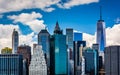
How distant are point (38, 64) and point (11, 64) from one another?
7.93 m

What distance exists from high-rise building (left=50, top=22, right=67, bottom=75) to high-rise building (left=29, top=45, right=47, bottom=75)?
2053 mm

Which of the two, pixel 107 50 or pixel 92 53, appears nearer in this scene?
pixel 107 50

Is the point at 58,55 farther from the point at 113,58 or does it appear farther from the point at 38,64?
the point at 113,58

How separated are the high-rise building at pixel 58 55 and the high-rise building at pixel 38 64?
2053 mm

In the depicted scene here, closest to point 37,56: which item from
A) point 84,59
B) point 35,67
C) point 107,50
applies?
point 35,67

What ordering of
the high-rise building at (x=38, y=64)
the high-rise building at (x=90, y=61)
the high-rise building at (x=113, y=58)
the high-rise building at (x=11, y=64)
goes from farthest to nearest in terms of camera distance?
the high-rise building at (x=90, y=61) → the high-rise building at (x=38, y=64) → the high-rise building at (x=11, y=64) → the high-rise building at (x=113, y=58)

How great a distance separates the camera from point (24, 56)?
151500 millimetres

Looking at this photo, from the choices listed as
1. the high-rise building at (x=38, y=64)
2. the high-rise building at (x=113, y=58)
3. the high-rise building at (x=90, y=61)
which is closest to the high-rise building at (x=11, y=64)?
the high-rise building at (x=38, y=64)

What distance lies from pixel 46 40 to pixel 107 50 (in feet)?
100

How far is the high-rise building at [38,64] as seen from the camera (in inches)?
5881

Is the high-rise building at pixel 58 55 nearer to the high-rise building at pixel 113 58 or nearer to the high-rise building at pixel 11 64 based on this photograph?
the high-rise building at pixel 11 64

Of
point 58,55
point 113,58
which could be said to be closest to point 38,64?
point 58,55

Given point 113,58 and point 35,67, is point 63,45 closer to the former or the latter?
point 35,67

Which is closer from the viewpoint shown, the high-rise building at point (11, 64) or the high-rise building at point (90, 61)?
the high-rise building at point (11, 64)
